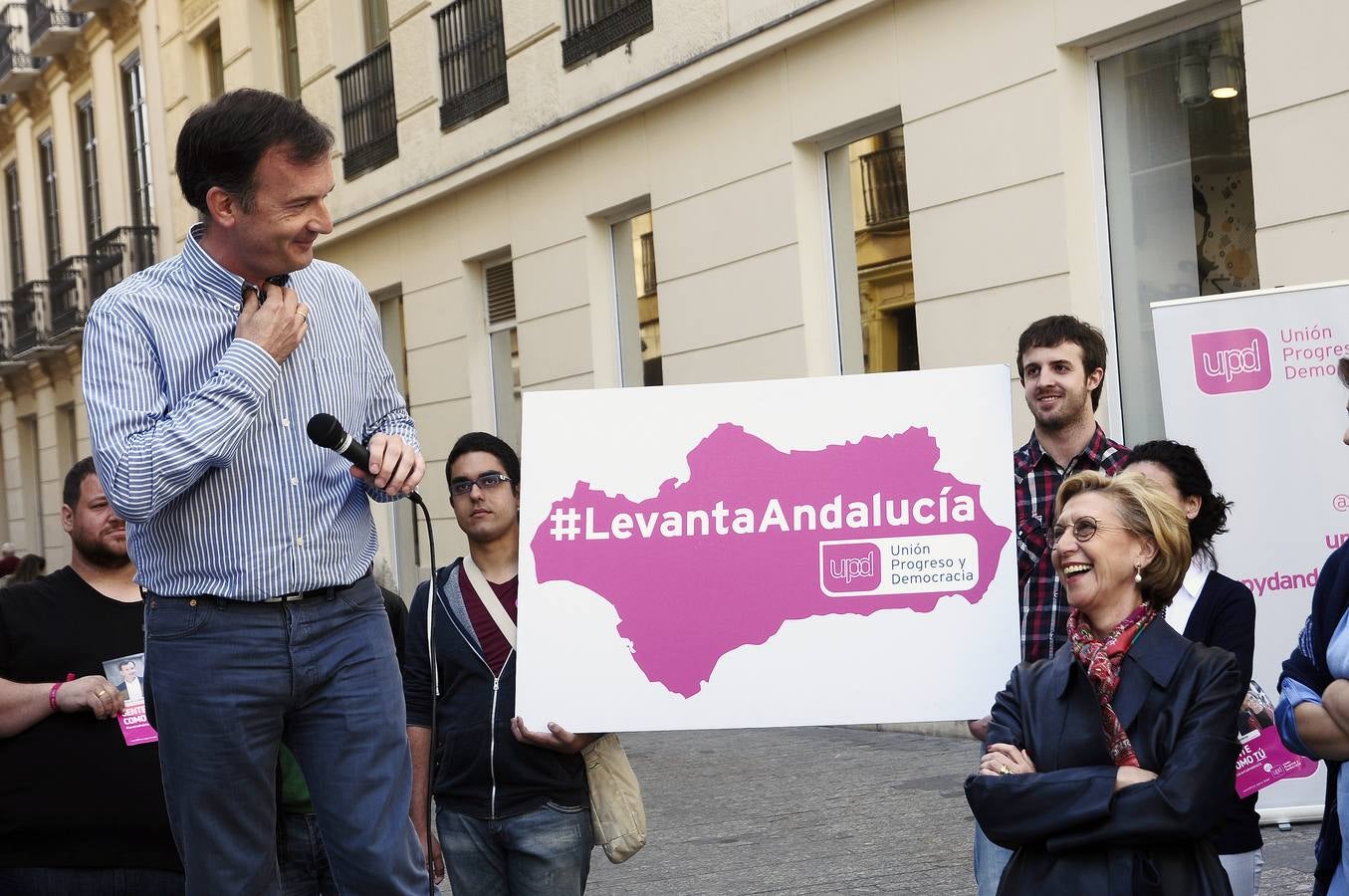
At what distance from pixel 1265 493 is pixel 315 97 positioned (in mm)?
13635

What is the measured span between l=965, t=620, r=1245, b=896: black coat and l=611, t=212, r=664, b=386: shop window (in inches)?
380

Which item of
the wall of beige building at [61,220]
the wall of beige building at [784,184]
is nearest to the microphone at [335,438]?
the wall of beige building at [784,184]

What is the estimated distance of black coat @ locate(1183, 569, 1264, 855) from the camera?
3900mm

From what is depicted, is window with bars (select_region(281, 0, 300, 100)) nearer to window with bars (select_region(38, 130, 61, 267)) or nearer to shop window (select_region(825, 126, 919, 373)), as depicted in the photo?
shop window (select_region(825, 126, 919, 373))

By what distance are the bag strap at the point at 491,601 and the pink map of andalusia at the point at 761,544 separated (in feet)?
0.56

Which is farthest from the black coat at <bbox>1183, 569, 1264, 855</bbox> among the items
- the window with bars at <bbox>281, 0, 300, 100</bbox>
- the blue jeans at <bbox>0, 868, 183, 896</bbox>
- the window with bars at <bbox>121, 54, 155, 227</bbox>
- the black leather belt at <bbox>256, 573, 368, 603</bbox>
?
the window with bars at <bbox>121, 54, 155, 227</bbox>

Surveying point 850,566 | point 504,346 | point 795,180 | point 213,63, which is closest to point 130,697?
point 850,566

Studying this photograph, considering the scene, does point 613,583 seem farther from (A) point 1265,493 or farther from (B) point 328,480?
(A) point 1265,493

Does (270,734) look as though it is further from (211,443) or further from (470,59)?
(470,59)

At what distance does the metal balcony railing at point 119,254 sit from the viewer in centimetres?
2441

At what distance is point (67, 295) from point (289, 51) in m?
10.9

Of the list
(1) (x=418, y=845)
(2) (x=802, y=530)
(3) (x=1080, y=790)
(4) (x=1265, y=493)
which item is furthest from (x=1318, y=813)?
(1) (x=418, y=845)

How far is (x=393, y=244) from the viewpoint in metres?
17.0

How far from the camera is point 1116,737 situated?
10.7 ft
